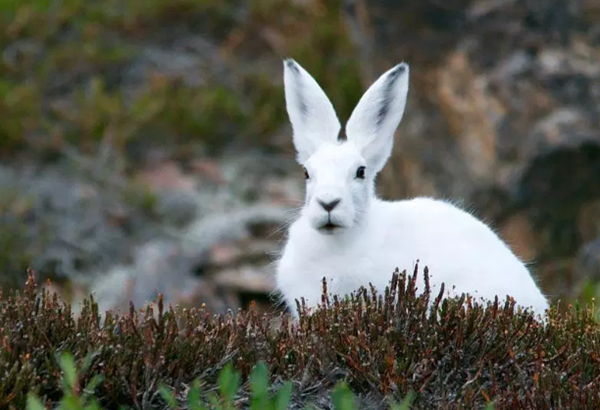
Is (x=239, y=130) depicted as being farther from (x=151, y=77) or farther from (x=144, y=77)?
(x=144, y=77)

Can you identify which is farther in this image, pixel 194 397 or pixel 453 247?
pixel 453 247

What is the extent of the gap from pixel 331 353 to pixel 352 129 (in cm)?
165

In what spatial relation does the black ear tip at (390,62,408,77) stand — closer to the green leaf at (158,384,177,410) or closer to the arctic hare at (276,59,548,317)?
the arctic hare at (276,59,548,317)

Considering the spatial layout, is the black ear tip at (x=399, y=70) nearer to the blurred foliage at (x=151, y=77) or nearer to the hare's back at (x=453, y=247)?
the hare's back at (x=453, y=247)

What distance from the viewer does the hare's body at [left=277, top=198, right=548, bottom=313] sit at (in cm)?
519

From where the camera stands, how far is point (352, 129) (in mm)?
5578

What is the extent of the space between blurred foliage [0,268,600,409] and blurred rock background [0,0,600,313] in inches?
116

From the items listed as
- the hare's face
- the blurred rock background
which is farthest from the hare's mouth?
the blurred rock background

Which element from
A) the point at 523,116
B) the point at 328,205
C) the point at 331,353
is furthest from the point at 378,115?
the point at 523,116

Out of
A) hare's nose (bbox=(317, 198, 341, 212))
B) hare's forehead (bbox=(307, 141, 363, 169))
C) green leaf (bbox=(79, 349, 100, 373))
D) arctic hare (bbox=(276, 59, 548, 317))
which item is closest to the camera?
green leaf (bbox=(79, 349, 100, 373))

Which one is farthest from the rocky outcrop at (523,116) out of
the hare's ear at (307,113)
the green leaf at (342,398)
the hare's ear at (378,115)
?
the green leaf at (342,398)

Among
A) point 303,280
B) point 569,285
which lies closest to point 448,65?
point 569,285

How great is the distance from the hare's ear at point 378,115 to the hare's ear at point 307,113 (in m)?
0.11

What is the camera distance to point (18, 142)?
11.5m
